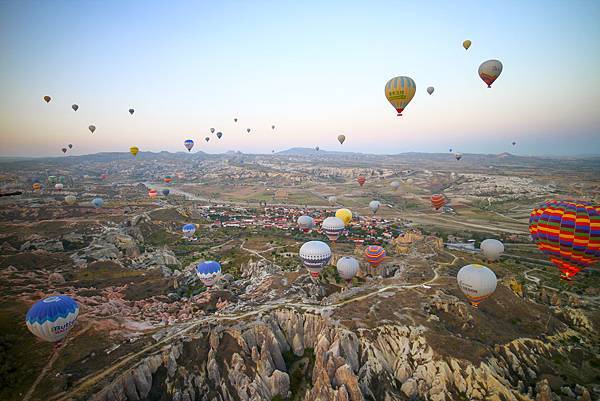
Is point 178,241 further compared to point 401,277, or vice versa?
point 178,241

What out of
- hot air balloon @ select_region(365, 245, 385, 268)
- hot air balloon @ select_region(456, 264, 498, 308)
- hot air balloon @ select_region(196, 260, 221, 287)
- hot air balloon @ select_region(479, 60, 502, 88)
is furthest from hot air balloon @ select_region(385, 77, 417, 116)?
hot air balloon @ select_region(196, 260, 221, 287)

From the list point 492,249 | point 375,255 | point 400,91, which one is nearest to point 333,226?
point 375,255

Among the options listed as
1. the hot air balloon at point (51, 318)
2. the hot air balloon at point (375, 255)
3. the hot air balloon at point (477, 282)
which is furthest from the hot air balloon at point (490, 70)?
the hot air balloon at point (51, 318)

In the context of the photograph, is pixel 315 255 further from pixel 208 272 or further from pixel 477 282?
pixel 477 282

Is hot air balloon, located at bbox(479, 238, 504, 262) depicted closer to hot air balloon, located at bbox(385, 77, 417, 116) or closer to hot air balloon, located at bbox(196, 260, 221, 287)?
hot air balloon, located at bbox(385, 77, 417, 116)

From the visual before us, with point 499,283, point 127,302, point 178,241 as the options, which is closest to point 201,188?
point 178,241

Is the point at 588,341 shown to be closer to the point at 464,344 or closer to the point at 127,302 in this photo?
the point at 464,344
